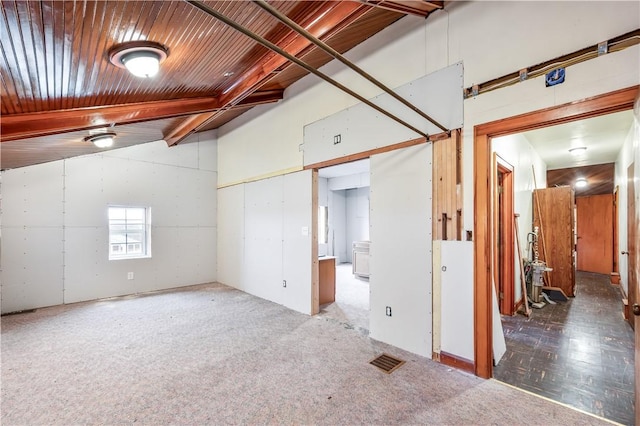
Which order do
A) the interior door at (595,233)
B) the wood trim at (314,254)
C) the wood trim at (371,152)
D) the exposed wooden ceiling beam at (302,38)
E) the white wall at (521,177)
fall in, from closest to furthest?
the exposed wooden ceiling beam at (302,38) < the wood trim at (371,152) < the white wall at (521,177) < the wood trim at (314,254) < the interior door at (595,233)

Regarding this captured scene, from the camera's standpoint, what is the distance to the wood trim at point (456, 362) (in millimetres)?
2611

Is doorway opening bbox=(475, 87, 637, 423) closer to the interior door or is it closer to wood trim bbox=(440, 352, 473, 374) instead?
wood trim bbox=(440, 352, 473, 374)

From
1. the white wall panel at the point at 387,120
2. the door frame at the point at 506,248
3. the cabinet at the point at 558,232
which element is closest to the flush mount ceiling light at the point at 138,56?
the white wall panel at the point at 387,120

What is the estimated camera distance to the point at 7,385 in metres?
2.44

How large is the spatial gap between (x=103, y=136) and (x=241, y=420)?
357 cm

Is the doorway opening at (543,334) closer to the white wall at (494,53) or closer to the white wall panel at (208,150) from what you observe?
the white wall at (494,53)

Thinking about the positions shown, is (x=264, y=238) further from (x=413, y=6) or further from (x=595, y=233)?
(x=595, y=233)

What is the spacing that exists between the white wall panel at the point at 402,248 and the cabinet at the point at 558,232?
413cm

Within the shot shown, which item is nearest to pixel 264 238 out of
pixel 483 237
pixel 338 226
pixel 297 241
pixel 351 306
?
pixel 297 241

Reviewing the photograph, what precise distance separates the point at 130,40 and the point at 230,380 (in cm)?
277

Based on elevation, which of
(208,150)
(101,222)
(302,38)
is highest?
(302,38)

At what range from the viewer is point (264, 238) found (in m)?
5.23

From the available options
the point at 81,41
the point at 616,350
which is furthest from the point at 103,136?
the point at 616,350

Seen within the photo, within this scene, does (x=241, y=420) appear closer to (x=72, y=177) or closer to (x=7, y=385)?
(x=7, y=385)
